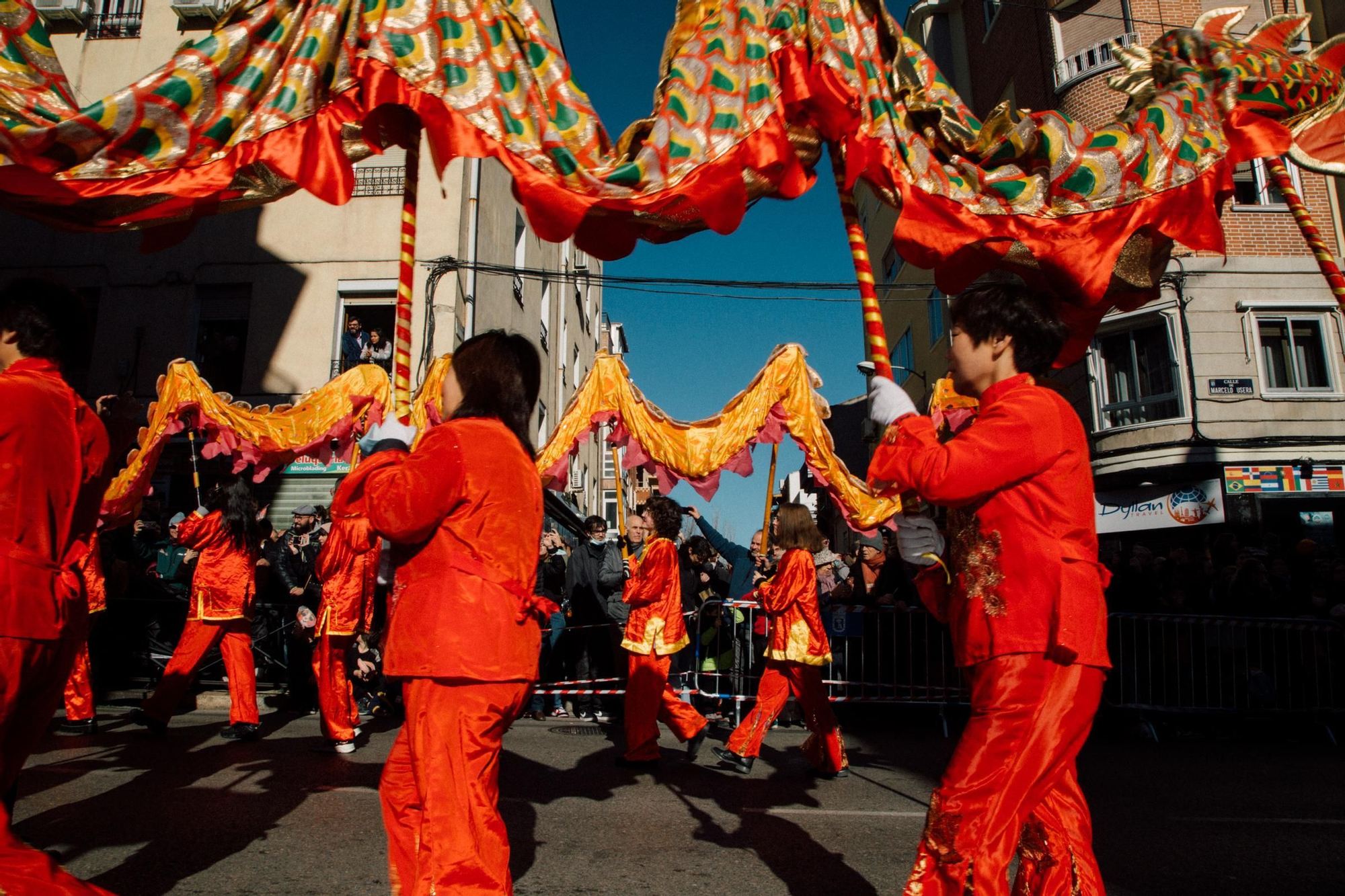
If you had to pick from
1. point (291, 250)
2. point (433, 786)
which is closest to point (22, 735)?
point (433, 786)

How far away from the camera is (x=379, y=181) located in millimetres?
15305

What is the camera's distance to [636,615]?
706 cm

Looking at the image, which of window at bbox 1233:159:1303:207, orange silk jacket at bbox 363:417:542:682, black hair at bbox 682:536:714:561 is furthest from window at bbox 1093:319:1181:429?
orange silk jacket at bbox 363:417:542:682

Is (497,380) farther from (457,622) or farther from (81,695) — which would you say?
(81,695)

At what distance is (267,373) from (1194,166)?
14384 millimetres

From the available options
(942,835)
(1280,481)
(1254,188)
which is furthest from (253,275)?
(1254,188)

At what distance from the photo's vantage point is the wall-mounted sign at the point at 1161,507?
1566cm

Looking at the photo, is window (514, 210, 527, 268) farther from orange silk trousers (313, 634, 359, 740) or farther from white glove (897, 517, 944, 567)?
white glove (897, 517, 944, 567)

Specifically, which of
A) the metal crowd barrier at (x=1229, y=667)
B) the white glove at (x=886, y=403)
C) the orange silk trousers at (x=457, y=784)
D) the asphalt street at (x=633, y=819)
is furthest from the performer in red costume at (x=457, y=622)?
the metal crowd barrier at (x=1229, y=667)

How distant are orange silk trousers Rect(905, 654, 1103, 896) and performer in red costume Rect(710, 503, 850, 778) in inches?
152

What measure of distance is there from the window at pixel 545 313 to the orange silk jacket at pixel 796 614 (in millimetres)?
15312

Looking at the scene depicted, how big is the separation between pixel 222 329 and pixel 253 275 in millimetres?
1115

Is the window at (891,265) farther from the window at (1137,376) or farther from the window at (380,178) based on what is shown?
the window at (380,178)

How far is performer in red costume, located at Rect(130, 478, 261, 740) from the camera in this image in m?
6.69
